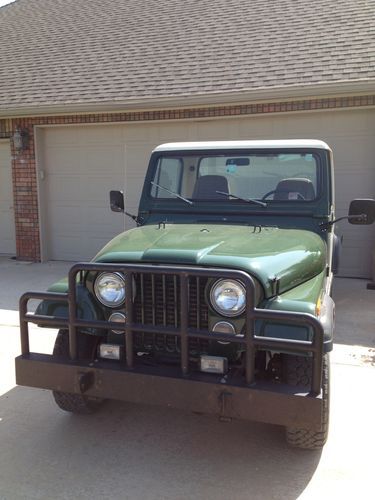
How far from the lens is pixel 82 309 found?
2.90m

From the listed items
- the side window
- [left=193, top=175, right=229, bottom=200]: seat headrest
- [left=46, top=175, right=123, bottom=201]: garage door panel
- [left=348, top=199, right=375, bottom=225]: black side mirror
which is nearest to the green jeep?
[left=348, top=199, right=375, bottom=225]: black side mirror

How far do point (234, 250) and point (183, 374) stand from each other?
2.58 ft

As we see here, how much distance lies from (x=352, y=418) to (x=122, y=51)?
809 centimetres

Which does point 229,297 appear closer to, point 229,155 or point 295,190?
point 295,190

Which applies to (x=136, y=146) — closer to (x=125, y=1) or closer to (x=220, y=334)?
(x=125, y=1)

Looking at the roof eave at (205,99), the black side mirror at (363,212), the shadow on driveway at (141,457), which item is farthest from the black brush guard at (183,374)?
the roof eave at (205,99)

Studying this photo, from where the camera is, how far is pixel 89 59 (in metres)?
9.41

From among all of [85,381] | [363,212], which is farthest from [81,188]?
[85,381]

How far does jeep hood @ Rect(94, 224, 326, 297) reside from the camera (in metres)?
2.77

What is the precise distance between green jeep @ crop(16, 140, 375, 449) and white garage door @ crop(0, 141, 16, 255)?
683 cm

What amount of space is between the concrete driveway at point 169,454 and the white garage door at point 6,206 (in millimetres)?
6175

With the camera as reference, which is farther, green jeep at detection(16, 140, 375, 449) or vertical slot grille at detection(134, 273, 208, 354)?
vertical slot grille at detection(134, 273, 208, 354)

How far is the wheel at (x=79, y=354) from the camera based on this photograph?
3078mm

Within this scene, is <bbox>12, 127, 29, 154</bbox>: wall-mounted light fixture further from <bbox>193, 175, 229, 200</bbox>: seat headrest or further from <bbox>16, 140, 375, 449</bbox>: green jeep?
<bbox>16, 140, 375, 449</bbox>: green jeep
